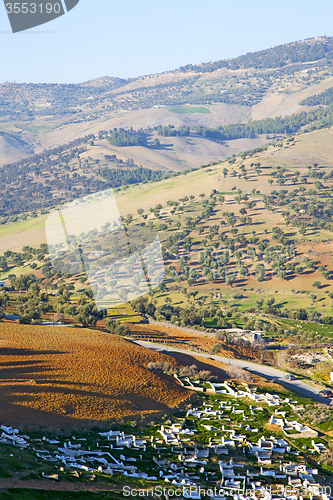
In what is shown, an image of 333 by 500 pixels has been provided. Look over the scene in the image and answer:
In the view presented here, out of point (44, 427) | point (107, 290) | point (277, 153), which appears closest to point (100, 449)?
point (44, 427)

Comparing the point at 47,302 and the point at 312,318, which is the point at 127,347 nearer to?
the point at 47,302

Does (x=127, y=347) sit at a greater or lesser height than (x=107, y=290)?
greater

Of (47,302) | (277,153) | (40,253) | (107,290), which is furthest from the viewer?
(277,153)

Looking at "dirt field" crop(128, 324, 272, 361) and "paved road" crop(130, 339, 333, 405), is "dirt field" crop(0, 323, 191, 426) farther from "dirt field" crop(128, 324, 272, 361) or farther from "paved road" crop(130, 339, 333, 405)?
"dirt field" crop(128, 324, 272, 361)

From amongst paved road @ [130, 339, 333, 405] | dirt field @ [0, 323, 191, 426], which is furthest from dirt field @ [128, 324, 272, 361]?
dirt field @ [0, 323, 191, 426]

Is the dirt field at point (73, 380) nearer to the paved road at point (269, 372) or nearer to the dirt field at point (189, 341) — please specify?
the paved road at point (269, 372)

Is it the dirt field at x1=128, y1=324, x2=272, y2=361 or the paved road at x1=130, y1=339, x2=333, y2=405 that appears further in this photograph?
the dirt field at x1=128, y1=324, x2=272, y2=361

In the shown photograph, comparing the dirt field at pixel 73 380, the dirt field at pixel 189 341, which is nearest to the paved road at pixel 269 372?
the dirt field at pixel 189 341
